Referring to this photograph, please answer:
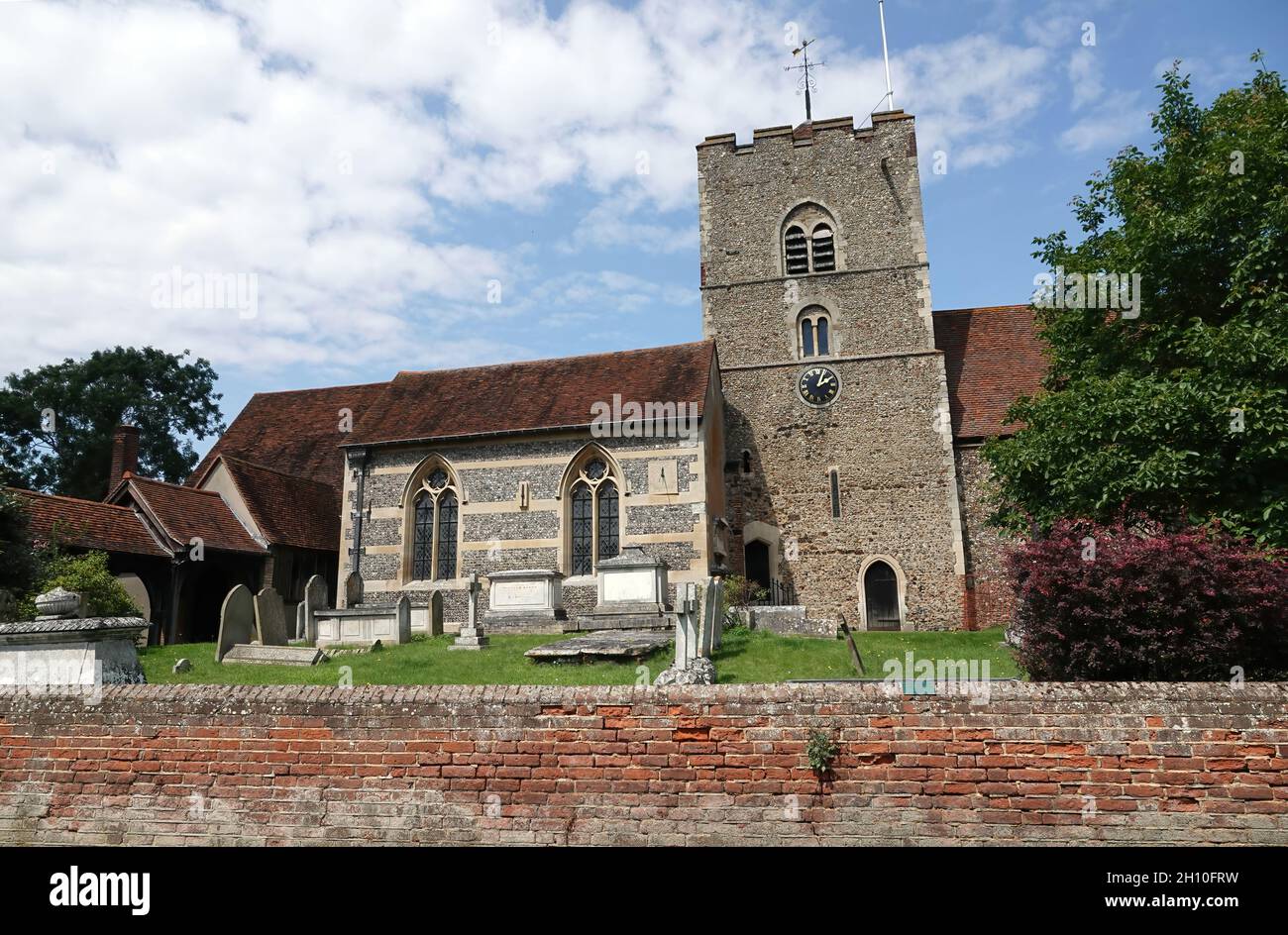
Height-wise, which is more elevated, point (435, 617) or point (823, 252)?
point (823, 252)

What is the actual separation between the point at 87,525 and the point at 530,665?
1106 centimetres

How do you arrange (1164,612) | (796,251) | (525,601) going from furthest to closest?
(796,251), (525,601), (1164,612)

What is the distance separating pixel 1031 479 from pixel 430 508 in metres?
14.1

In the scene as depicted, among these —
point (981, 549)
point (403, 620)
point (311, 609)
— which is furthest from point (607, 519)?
point (981, 549)

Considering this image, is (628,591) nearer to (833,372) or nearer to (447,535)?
(447,535)

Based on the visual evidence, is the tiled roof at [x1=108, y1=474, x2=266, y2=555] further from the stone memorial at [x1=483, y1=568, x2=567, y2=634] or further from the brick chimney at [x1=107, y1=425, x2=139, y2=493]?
the stone memorial at [x1=483, y1=568, x2=567, y2=634]

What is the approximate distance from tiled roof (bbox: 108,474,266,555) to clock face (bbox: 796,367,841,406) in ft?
48.1

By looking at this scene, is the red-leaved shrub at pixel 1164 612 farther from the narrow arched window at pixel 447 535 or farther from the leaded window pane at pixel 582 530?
the narrow arched window at pixel 447 535

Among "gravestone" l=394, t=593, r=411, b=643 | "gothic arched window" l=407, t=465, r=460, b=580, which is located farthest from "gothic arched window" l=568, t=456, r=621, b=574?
"gravestone" l=394, t=593, r=411, b=643

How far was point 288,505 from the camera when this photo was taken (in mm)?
22031

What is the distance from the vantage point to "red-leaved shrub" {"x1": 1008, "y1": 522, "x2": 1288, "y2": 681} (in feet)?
26.2

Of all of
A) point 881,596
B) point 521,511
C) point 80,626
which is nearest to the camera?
point 80,626

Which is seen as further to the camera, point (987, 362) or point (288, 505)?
point (987, 362)

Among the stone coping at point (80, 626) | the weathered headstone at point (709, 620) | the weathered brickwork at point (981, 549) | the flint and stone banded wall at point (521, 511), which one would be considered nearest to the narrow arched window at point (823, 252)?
the weathered brickwork at point (981, 549)
